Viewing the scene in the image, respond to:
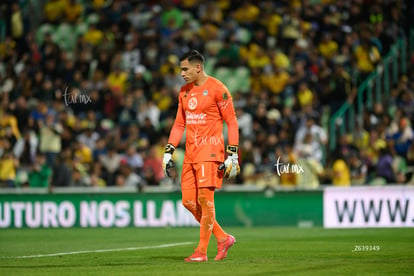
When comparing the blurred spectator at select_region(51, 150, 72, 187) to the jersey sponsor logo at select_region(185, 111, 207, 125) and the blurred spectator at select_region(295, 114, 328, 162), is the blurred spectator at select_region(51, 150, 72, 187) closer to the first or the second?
the blurred spectator at select_region(295, 114, 328, 162)

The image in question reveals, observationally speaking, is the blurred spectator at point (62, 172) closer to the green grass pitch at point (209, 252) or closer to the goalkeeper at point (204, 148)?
the green grass pitch at point (209, 252)

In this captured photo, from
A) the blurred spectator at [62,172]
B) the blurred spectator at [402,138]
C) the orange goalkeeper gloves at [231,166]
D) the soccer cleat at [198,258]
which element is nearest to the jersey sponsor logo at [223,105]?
the orange goalkeeper gloves at [231,166]

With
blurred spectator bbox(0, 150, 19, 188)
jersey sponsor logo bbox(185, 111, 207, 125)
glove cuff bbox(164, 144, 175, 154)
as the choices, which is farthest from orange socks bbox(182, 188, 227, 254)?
blurred spectator bbox(0, 150, 19, 188)

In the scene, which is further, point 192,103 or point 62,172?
point 62,172

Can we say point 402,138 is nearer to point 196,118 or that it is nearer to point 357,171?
point 357,171

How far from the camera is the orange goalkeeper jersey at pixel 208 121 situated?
496 inches

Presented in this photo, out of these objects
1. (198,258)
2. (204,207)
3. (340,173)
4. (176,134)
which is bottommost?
(198,258)

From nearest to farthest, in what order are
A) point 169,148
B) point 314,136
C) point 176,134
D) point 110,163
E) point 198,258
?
1. point 198,258
2. point 169,148
3. point 176,134
4. point 314,136
5. point 110,163

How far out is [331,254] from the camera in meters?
13.6

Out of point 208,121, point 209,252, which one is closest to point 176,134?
point 208,121

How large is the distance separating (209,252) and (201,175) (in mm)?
2436

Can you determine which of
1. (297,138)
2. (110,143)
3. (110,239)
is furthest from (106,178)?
(110,239)

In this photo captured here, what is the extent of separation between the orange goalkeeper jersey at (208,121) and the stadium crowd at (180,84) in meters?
9.31

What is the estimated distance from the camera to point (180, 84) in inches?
1061
